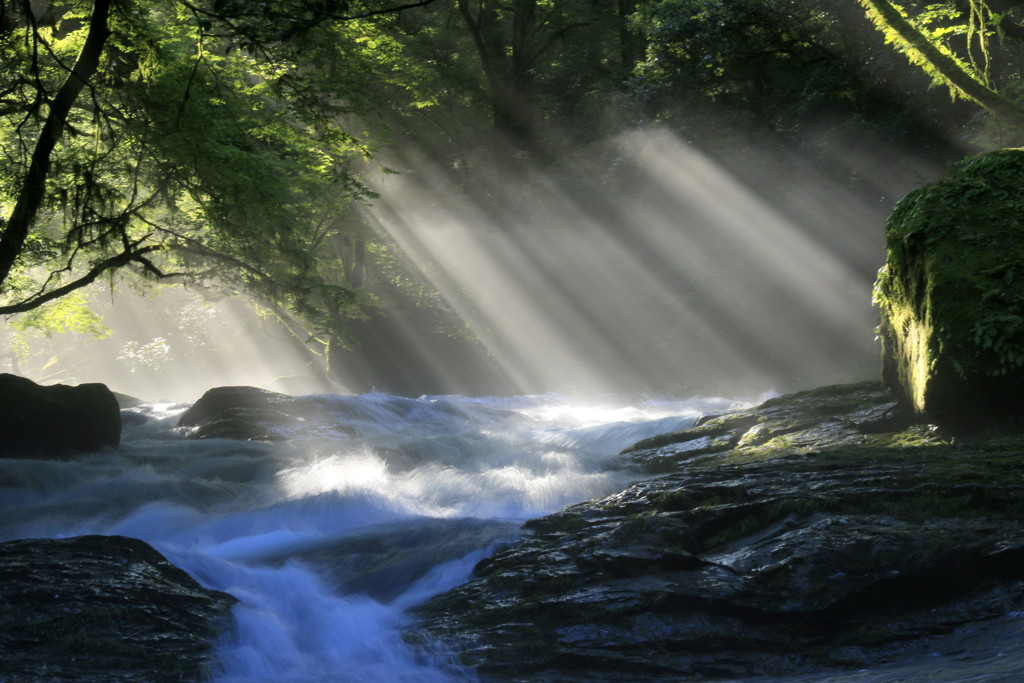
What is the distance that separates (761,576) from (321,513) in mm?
4973

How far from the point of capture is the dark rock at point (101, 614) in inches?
175

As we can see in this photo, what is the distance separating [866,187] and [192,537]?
58.6 feet

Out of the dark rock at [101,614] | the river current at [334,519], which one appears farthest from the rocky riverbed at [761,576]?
the dark rock at [101,614]

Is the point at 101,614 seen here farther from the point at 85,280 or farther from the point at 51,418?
the point at 85,280

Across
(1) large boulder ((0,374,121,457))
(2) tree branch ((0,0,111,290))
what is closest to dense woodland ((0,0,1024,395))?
(2) tree branch ((0,0,111,290))

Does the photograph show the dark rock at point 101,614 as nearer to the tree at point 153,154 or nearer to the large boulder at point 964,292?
the tree at point 153,154

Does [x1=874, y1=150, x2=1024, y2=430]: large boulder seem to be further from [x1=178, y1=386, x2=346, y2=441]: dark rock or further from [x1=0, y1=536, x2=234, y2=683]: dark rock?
[x1=178, y1=386, x2=346, y2=441]: dark rock

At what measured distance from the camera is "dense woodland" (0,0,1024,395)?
34.2ft

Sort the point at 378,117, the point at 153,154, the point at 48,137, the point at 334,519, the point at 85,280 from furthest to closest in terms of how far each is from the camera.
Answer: the point at 378,117
the point at 85,280
the point at 153,154
the point at 48,137
the point at 334,519

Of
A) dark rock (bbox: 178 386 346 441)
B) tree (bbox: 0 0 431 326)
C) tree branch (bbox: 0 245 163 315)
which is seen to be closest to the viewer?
tree (bbox: 0 0 431 326)

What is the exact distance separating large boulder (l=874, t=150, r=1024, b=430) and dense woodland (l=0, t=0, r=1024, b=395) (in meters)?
4.57

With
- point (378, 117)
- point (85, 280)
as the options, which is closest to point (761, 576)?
point (85, 280)

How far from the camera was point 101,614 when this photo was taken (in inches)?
196

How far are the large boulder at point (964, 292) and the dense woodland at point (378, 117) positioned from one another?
15.0 ft
